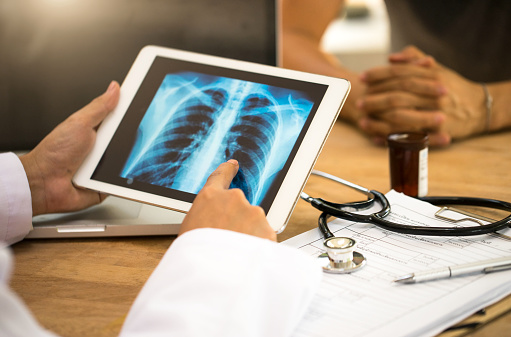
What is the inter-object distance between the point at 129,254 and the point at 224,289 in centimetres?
32

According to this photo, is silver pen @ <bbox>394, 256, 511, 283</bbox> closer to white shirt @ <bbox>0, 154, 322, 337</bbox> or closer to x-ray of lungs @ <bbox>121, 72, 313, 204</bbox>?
white shirt @ <bbox>0, 154, 322, 337</bbox>

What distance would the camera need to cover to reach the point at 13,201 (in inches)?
34.3

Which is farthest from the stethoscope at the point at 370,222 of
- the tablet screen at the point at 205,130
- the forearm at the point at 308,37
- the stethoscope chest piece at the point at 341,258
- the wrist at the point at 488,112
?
the forearm at the point at 308,37

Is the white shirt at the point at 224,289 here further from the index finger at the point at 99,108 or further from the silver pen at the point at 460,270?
the index finger at the point at 99,108

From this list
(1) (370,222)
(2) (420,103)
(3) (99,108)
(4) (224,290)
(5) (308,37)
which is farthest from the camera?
(5) (308,37)

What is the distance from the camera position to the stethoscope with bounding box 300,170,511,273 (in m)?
0.68

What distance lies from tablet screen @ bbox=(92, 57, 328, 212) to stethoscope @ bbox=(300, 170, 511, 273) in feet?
0.34

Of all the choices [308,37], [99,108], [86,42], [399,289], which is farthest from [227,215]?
[308,37]

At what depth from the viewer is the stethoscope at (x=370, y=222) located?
2.24 ft

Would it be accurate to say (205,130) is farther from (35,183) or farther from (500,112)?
(500,112)

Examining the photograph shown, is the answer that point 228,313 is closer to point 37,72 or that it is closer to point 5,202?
point 5,202

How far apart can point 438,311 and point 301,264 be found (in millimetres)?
153

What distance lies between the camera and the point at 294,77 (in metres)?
0.86

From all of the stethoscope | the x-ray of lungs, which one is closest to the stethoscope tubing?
the stethoscope
